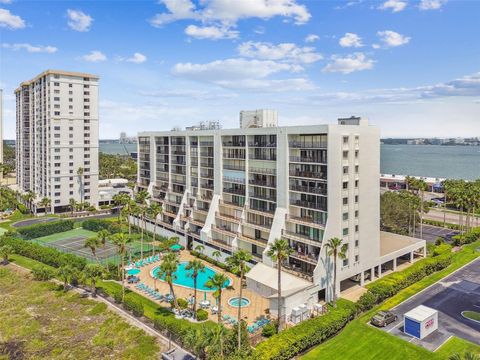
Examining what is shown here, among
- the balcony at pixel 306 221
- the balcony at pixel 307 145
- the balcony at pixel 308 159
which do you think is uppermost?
the balcony at pixel 307 145

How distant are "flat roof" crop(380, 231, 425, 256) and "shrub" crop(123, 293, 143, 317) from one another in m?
41.1

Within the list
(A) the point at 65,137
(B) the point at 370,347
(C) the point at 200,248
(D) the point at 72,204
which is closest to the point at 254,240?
(C) the point at 200,248

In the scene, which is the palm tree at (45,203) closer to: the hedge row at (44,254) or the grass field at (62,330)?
the hedge row at (44,254)

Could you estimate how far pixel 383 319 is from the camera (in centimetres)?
4609

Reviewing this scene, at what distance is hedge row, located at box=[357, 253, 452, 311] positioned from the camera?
1983 inches

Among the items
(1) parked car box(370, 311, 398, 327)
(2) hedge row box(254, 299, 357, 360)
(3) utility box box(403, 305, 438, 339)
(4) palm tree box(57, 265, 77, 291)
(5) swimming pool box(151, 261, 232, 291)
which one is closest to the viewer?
(2) hedge row box(254, 299, 357, 360)

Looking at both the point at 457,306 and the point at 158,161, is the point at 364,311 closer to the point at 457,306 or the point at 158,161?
the point at 457,306

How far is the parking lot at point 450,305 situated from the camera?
144ft

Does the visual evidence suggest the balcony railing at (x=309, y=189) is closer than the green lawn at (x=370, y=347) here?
No

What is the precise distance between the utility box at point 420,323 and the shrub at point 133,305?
34255 millimetres

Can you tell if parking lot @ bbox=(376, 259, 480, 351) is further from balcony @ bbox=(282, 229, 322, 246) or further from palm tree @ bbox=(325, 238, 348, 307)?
balcony @ bbox=(282, 229, 322, 246)

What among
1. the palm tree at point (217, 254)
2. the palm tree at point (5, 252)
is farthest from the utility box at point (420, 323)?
the palm tree at point (5, 252)

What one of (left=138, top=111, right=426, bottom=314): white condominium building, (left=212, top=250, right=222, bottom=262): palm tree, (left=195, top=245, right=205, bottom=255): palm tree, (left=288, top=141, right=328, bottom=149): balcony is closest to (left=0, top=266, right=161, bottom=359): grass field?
(left=212, top=250, right=222, bottom=262): palm tree

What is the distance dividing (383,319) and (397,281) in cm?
1139
